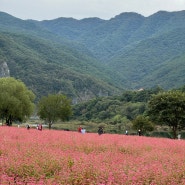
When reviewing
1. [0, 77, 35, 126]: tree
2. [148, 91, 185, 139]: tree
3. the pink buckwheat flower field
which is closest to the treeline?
[0, 77, 35, 126]: tree

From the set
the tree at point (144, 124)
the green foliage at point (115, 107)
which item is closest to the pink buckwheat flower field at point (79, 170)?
the tree at point (144, 124)

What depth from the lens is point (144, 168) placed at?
13.7 metres

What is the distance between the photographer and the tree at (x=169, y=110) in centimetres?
6172

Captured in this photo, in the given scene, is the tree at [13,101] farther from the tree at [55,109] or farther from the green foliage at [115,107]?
the green foliage at [115,107]

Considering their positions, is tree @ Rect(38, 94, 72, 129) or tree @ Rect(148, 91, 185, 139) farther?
tree @ Rect(38, 94, 72, 129)

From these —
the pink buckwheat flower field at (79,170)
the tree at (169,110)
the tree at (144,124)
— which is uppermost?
the tree at (169,110)

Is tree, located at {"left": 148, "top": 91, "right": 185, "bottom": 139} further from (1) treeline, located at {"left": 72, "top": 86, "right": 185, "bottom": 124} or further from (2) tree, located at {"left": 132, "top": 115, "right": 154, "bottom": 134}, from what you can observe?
(1) treeline, located at {"left": 72, "top": 86, "right": 185, "bottom": 124}

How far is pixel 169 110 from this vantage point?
203ft

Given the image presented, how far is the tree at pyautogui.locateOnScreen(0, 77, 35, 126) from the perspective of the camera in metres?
66.7

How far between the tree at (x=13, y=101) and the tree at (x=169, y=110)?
22.9 meters

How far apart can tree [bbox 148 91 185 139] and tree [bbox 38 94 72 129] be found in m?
20.7

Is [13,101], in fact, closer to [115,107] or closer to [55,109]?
[55,109]

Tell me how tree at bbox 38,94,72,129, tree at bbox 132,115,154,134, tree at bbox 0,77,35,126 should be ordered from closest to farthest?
tree at bbox 0,77,35,126
tree at bbox 38,94,72,129
tree at bbox 132,115,154,134

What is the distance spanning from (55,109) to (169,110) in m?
26.6
